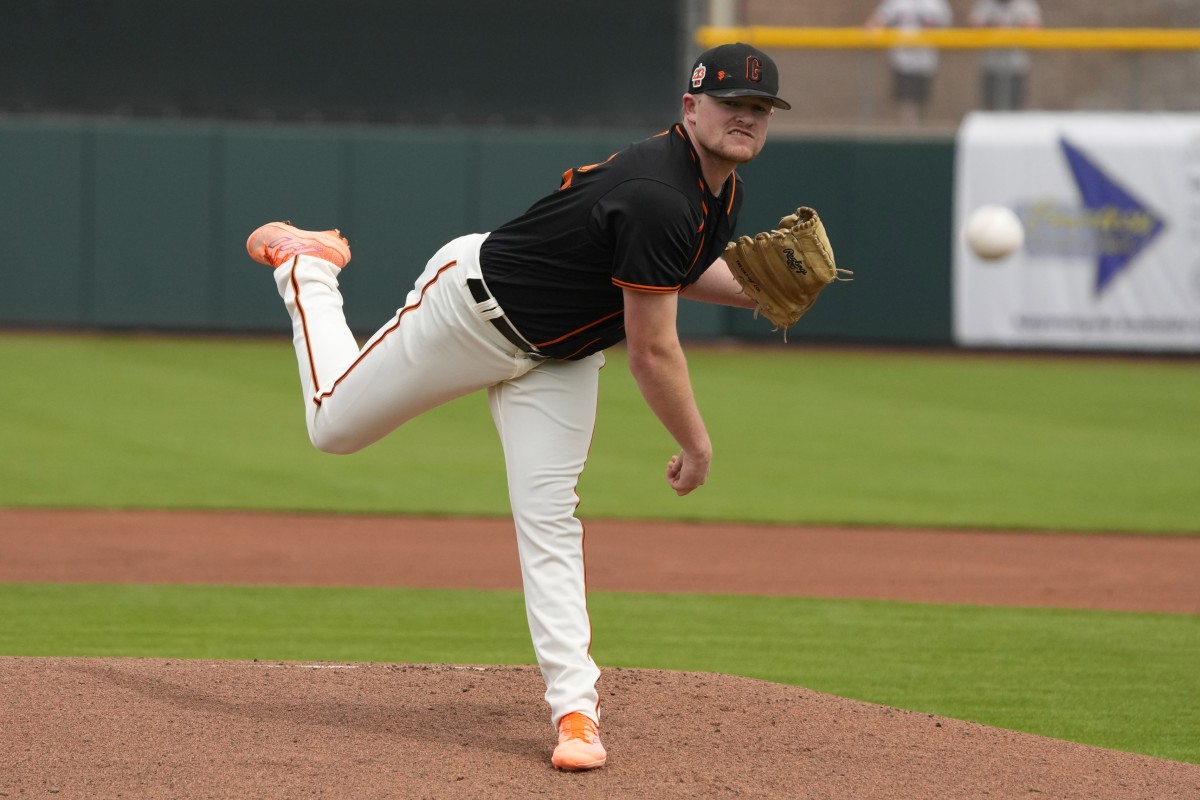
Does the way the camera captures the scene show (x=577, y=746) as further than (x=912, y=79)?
No

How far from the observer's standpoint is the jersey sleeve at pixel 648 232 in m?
3.47

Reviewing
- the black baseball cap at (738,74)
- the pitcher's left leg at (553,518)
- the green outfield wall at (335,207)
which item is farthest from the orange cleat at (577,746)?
the green outfield wall at (335,207)

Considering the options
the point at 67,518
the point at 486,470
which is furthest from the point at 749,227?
the point at 67,518

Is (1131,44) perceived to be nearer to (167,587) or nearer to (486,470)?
(486,470)

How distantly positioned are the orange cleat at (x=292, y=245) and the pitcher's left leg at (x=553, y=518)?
856mm

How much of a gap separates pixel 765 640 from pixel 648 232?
9.00ft

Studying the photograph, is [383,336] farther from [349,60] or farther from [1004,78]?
[1004,78]

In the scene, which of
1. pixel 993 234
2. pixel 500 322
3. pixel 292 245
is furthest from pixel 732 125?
pixel 993 234

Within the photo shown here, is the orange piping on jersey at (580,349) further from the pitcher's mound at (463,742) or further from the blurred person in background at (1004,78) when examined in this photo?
the blurred person in background at (1004,78)

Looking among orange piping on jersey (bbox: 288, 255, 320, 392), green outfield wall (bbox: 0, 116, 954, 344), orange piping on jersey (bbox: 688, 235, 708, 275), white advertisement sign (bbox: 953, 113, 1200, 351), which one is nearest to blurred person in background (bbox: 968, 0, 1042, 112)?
white advertisement sign (bbox: 953, 113, 1200, 351)

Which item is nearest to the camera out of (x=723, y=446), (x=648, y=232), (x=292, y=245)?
(x=648, y=232)

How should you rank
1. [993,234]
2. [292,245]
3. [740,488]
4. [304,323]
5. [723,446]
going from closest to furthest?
[304,323]
[292,245]
[740,488]
[723,446]
[993,234]

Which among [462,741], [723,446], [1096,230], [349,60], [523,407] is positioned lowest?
[723,446]

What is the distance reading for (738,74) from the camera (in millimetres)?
3512
